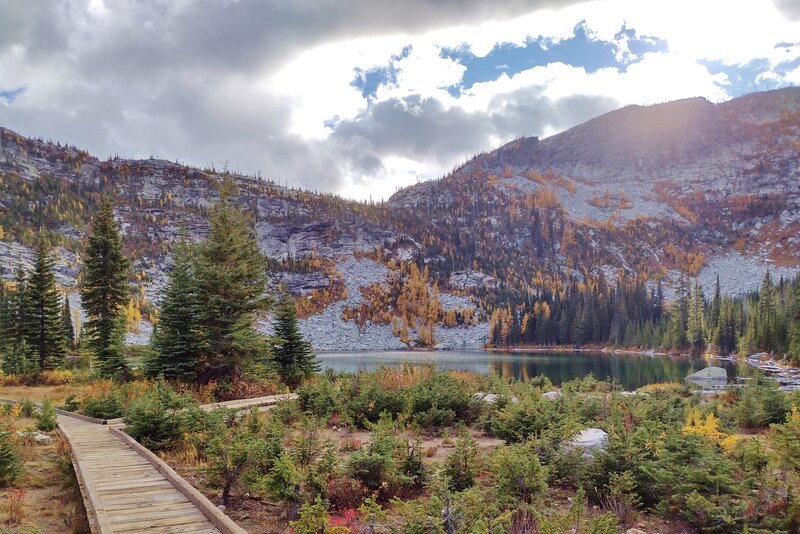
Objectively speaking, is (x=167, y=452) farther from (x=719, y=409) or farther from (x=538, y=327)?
(x=538, y=327)

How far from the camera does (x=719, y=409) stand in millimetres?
15609

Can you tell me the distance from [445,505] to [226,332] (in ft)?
56.9

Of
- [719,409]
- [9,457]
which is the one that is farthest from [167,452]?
[719,409]

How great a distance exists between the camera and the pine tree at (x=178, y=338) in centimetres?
1955

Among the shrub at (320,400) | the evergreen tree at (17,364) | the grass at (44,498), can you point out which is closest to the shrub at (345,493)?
the grass at (44,498)

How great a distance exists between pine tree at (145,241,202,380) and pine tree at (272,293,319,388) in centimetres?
557

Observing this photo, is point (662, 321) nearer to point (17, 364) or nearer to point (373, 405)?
point (373, 405)

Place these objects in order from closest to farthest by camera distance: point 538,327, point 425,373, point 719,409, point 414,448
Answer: point 414,448 < point 719,409 < point 425,373 < point 538,327

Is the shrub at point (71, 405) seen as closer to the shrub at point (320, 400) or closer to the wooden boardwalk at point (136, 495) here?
the wooden boardwalk at point (136, 495)

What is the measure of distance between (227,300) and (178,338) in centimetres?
251

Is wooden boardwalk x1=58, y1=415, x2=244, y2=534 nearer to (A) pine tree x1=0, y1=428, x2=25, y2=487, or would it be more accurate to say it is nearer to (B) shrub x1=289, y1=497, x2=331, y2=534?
(A) pine tree x1=0, y1=428, x2=25, y2=487

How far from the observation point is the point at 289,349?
26.2 meters

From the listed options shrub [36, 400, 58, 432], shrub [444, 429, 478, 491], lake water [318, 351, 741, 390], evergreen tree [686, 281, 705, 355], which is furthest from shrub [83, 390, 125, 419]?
evergreen tree [686, 281, 705, 355]

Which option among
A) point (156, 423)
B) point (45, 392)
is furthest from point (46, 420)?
point (45, 392)
